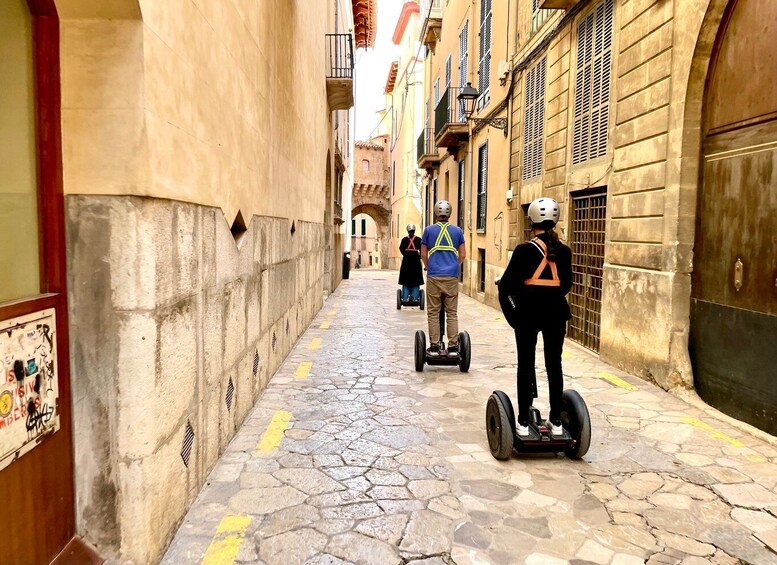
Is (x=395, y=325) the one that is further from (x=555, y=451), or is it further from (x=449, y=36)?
(x=449, y=36)

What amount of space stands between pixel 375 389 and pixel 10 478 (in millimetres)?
4438

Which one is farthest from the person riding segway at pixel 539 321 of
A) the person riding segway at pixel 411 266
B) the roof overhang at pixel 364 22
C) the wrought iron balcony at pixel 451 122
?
the roof overhang at pixel 364 22

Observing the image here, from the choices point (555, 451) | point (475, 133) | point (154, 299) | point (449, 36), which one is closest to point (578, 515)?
point (555, 451)

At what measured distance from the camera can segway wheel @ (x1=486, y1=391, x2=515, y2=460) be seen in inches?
171

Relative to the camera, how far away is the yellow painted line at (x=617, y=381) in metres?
6.69

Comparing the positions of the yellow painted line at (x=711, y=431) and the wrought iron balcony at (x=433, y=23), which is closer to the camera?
the yellow painted line at (x=711, y=431)

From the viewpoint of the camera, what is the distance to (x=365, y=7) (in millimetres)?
29344

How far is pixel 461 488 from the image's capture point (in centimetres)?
393

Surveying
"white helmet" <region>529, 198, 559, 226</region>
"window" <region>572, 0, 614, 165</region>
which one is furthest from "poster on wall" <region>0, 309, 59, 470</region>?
"window" <region>572, 0, 614, 165</region>

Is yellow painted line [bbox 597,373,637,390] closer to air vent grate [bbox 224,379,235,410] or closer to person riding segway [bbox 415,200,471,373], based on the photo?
person riding segway [bbox 415,200,471,373]

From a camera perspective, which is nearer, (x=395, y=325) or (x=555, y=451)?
(x=555, y=451)

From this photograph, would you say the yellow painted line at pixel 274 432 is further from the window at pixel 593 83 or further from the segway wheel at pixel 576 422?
the window at pixel 593 83

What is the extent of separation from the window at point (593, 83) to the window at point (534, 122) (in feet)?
5.94

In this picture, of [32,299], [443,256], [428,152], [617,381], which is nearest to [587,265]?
[617,381]
